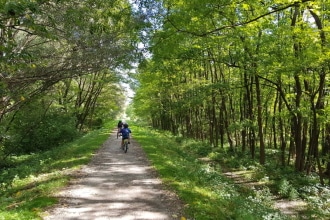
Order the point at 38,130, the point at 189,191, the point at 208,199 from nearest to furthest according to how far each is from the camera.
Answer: the point at 208,199, the point at 189,191, the point at 38,130

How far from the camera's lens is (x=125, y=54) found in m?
14.5

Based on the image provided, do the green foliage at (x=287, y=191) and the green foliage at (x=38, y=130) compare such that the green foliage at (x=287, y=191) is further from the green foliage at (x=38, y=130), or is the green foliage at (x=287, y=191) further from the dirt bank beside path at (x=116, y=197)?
the green foliage at (x=38, y=130)

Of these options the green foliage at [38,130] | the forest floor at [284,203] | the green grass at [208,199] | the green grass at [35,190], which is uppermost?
the green foliage at [38,130]

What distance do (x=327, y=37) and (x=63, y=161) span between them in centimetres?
1235

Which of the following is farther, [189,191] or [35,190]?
[35,190]

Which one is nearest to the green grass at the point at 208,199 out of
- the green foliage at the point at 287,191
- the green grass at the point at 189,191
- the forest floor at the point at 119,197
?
the green grass at the point at 189,191

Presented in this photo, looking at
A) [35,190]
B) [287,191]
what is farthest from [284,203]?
[35,190]

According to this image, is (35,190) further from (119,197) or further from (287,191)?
(287,191)

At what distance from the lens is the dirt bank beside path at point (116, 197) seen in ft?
24.3

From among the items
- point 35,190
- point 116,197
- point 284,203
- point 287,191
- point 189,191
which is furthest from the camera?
point 287,191

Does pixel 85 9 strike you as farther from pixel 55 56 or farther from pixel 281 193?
pixel 281 193

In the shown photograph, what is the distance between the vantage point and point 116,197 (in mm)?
8922

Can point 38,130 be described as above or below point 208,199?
above

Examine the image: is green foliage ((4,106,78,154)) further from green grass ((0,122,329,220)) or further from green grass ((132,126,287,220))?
green grass ((132,126,287,220))
